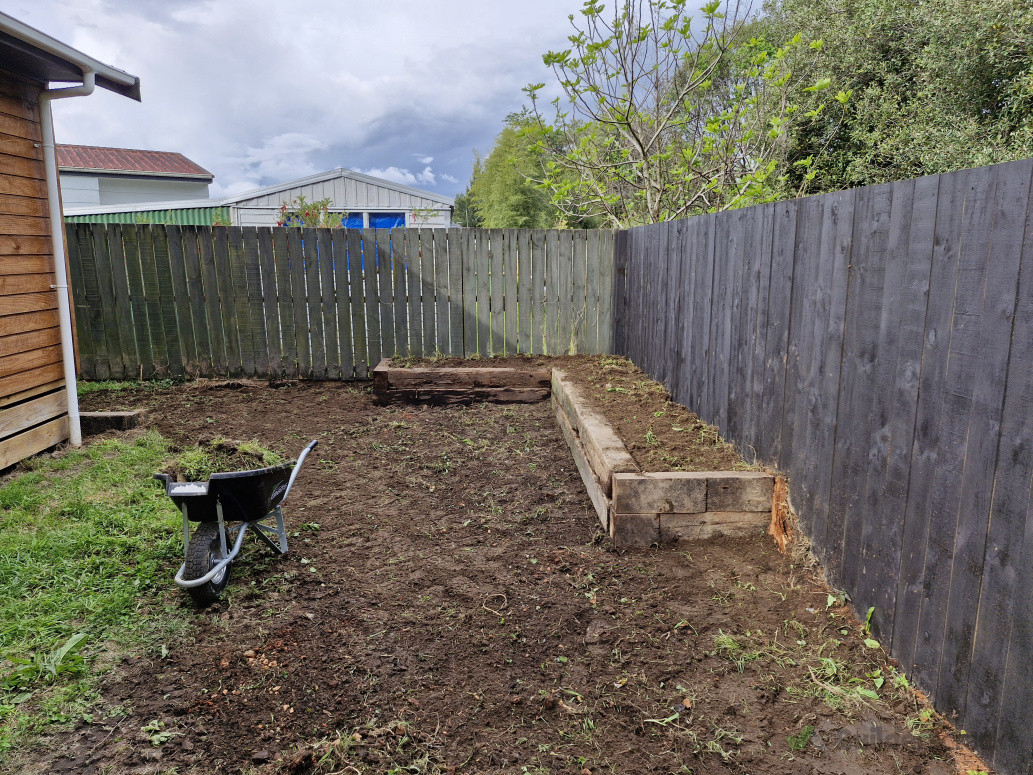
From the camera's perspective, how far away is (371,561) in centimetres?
328

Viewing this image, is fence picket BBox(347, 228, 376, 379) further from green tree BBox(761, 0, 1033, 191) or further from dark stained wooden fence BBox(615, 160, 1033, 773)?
green tree BBox(761, 0, 1033, 191)

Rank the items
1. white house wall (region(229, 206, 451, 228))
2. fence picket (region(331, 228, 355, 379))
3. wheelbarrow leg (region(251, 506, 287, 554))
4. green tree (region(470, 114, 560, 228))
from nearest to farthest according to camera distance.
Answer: wheelbarrow leg (region(251, 506, 287, 554))
fence picket (region(331, 228, 355, 379))
white house wall (region(229, 206, 451, 228))
green tree (region(470, 114, 560, 228))

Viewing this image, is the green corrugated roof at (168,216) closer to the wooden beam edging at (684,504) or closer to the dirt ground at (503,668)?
the dirt ground at (503,668)

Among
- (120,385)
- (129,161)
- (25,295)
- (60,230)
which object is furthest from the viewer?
(129,161)

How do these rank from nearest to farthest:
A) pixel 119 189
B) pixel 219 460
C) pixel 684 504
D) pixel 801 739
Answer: pixel 801 739, pixel 684 504, pixel 219 460, pixel 119 189

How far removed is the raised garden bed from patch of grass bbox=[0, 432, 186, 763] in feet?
8.22

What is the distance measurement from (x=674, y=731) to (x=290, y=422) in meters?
4.73

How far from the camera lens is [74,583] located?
2910 mm

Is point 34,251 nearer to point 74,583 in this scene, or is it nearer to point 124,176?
point 74,583

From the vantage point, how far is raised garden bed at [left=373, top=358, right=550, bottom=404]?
6.56m

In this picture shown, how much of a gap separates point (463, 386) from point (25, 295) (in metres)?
3.71

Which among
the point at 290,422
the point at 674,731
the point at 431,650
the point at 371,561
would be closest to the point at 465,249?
the point at 290,422

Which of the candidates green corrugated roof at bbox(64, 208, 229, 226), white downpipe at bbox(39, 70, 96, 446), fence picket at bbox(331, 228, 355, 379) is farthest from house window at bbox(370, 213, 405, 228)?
white downpipe at bbox(39, 70, 96, 446)

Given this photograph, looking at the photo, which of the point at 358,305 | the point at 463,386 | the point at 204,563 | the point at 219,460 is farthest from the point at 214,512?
the point at 358,305
